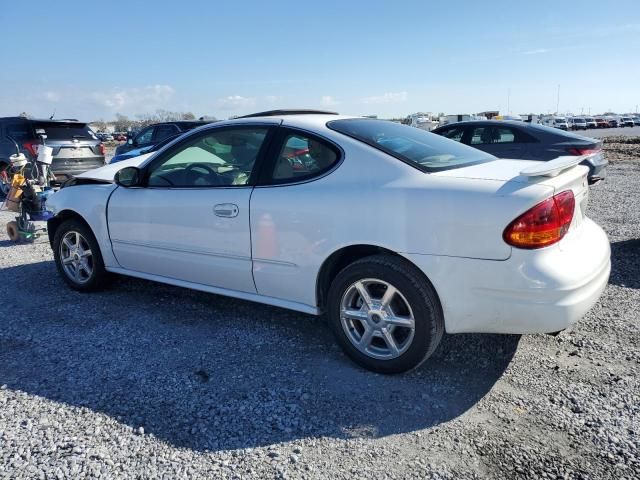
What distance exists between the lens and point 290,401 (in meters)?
2.90

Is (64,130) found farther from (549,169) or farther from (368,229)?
(549,169)

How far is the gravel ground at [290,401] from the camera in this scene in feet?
7.86

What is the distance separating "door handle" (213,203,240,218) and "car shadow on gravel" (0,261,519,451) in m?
0.92

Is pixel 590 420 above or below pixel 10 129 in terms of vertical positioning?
below

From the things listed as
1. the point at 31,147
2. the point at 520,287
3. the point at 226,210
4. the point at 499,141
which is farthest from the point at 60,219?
the point at 499,141

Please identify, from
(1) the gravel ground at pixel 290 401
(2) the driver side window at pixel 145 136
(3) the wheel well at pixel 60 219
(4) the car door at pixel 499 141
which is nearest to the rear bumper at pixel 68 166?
(2) the driver side window at pixel 145 136

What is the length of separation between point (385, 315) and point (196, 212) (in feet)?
5.31

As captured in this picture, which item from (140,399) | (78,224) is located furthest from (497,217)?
(78,224)

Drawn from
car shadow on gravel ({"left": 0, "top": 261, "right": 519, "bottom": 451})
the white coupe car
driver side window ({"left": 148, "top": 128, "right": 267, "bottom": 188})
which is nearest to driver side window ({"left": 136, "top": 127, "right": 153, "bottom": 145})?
car shadow on gravel ({"left": 0, "top": 261, "right": 519, "bottom": 451})

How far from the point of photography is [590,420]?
8.71 feet

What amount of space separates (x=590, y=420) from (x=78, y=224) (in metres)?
4.31

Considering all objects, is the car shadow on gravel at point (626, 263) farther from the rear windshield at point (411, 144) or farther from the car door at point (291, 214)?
the car door at point (291, 214)

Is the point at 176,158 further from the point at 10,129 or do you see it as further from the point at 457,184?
the point at 10,129

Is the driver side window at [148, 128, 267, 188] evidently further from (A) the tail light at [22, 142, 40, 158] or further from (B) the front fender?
(A) the tail light at [22, 142, 40, 158]
